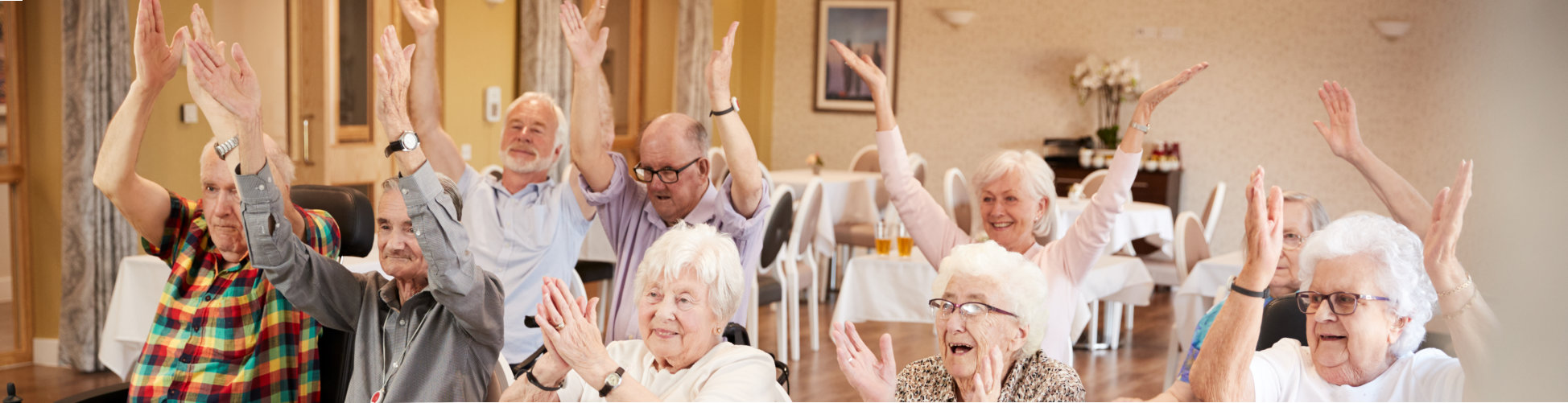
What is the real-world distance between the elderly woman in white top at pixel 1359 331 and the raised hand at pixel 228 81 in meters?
1.57

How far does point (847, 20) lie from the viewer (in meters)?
9.39

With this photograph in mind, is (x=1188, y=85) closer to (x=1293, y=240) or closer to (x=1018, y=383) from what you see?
(x=1293, y=240)

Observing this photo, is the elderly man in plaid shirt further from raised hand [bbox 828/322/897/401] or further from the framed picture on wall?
the framed picture on wall

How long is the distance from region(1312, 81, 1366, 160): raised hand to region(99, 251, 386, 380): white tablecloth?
2.53 meters

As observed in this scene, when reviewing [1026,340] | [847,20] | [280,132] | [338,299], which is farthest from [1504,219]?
[847,20]

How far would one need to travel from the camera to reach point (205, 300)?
210 centimetres

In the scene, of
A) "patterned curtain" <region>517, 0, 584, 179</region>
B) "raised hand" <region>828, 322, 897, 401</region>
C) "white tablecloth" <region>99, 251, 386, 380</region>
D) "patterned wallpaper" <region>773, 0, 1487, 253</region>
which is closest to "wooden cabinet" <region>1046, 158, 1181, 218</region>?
"patterned wallpaper" <region>773, 0, 1487, 253</region>

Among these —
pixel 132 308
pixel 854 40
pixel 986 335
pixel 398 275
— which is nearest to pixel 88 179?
pixel 132 308

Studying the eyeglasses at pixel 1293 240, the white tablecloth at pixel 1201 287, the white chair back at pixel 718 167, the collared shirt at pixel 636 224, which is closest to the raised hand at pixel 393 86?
the collared shirt at pixel 636 224

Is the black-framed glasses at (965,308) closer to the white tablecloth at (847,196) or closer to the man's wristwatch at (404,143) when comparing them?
the man's wristwatch at (404,143)

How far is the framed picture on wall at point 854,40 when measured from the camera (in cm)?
930

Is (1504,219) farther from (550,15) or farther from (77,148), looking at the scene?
(550,15)

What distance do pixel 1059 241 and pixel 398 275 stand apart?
1280mm

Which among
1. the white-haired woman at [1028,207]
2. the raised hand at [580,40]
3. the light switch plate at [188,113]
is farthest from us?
the light switch plate at [188,113]
